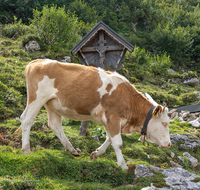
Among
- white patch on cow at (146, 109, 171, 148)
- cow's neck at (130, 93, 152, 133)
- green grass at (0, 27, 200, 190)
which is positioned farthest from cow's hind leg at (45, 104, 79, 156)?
white patch on cow at (146, 109, 171, 148)

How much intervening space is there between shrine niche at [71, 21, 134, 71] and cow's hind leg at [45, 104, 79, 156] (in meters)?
2.56

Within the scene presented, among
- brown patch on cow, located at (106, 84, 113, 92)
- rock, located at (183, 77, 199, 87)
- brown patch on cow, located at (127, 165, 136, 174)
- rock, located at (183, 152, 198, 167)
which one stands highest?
brown patch on cow, located at (106, 84, 113, 92)

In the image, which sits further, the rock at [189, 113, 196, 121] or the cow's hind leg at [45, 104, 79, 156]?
the rock at [189, 113, 196, 121]

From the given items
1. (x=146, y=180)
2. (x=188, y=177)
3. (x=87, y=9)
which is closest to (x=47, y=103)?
(x=146, y=180)

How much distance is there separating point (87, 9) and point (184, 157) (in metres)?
38.5

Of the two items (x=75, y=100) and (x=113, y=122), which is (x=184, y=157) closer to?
(x=113, y=122)

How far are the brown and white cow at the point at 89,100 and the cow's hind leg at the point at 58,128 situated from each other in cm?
47

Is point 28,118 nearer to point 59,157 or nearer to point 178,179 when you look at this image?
point 59,157

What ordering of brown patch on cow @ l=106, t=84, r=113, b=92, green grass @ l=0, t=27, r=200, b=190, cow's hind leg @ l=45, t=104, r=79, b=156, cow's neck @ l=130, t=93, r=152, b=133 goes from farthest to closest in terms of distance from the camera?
cow's hind leg @ l=45, t=104, r=79, b=156, cow's neck @ l=130, t=93, r=152, b=133, brown patch on cow @ l=106, t=84, r=113, b=92, green grass @ l=0, t=27, r=200, b=190

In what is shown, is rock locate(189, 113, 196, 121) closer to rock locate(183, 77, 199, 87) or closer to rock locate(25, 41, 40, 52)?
rock locate(183, 77, 199, 87)

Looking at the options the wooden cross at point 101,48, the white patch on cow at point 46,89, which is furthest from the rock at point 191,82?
the white patch on cow at point 46,89

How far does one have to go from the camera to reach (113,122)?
543 centimetres

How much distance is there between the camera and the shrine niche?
25.2 ft

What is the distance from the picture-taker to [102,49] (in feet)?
25.6
